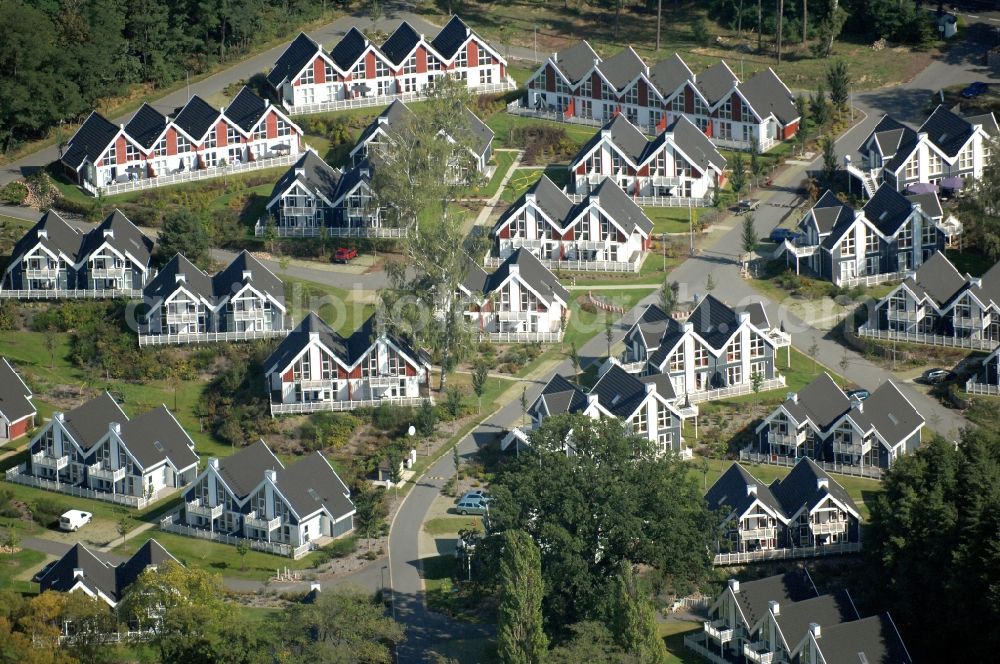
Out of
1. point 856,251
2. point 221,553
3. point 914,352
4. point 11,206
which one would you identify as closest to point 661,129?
point 856,251

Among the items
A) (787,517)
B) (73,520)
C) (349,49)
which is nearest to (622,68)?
(349,49)

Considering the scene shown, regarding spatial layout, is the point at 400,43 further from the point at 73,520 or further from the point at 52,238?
the point at 73,520

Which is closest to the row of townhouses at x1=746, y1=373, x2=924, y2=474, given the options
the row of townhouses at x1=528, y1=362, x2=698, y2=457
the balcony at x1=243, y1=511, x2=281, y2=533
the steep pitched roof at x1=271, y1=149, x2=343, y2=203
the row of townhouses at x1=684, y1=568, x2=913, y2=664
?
the row of townhouses at x1=528, y1=362, x2=698, y2=457

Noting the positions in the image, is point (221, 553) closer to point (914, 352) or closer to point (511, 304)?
point (511, 304)

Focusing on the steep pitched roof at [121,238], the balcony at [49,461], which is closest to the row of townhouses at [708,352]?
the balcony at [49,461]

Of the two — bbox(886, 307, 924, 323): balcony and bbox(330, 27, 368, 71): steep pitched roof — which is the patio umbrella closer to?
bbox(886, 307, 924, 323): balcony

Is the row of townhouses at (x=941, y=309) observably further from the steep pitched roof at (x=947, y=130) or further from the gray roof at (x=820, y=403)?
the steep pitched roof at (x=947, y=130)
